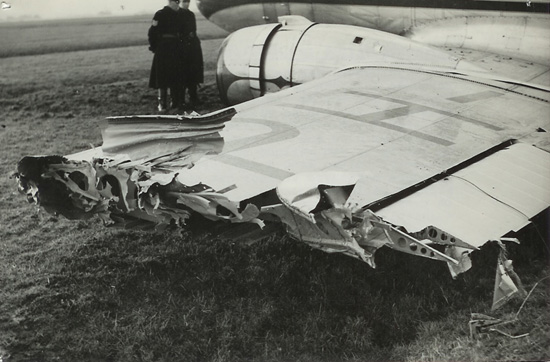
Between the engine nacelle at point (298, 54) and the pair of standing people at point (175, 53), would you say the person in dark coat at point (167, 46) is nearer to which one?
the pair of standing people at point (175, 53)

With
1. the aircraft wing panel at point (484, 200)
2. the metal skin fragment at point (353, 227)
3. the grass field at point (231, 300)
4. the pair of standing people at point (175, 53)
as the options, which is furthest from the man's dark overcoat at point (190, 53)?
the metal skin fragment at point (353, 227)

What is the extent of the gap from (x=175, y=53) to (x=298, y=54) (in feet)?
12.6

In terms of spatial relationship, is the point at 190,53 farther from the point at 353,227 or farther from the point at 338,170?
the point at 353,227

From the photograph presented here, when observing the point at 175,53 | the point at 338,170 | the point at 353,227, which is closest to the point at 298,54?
the point at 338,170

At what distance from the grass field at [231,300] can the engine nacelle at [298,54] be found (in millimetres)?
2437

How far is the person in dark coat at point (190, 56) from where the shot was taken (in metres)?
10.3

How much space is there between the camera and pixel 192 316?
4184 mm

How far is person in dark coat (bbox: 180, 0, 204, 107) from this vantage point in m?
10.3

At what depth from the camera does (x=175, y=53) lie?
10.2 meters

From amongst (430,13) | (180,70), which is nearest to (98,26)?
(180,70)

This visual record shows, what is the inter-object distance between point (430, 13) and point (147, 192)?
18.2 ft

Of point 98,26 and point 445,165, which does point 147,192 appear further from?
point 98,26

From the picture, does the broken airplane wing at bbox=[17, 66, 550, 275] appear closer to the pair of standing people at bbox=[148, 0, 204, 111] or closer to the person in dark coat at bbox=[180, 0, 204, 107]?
the pair of standing people at bbox=[148, 0, 204, 111]

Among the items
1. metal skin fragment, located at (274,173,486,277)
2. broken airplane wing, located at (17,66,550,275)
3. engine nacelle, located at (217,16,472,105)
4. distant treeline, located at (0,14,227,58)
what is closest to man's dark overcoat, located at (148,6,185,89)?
engine nacelle, located at (217,16,472,105)
